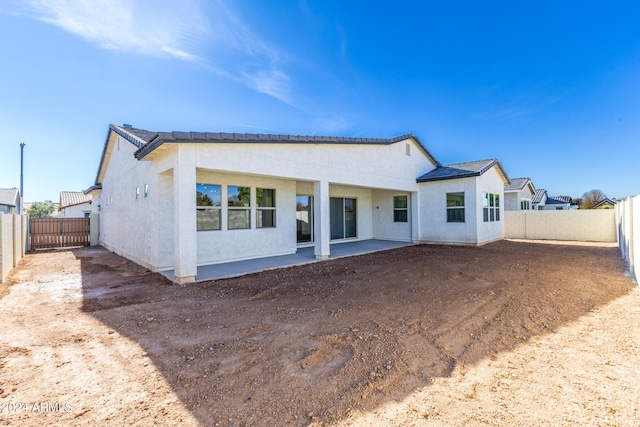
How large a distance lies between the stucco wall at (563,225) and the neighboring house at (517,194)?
27.4 feet

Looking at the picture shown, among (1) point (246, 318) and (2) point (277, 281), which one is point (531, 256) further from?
(1) point (246, 318)

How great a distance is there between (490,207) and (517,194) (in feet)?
41.2

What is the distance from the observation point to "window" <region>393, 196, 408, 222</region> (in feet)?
47.3

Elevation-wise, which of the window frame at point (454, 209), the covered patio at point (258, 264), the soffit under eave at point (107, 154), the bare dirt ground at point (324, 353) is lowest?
the bare dirt ground at point (324, 353)

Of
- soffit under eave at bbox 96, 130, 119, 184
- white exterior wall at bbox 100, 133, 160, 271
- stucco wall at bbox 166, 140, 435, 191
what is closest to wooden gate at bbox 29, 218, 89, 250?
soffit under eave at bbox 96, 130, 119, 184

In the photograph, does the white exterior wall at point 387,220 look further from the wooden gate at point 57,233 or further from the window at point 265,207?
the wooden gate at point 57,233

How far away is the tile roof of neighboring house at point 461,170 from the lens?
12477mm

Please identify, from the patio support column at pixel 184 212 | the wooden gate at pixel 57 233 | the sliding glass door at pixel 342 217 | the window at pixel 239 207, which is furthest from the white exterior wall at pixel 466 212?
the wooden gate at pixel 57 233

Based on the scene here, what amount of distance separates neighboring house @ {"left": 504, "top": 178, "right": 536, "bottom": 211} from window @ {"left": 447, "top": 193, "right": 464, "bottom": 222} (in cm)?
1404

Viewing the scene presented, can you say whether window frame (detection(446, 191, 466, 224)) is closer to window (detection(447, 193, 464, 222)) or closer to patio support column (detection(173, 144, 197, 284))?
window (detection(447, 193, 464, 222))

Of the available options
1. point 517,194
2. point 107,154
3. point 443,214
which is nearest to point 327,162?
point 443,214

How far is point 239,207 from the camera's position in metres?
9.20

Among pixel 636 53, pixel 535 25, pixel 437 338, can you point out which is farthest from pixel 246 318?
pixel 636 53

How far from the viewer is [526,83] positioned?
13789 mm
